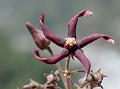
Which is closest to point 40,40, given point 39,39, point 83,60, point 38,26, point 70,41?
point 39,39

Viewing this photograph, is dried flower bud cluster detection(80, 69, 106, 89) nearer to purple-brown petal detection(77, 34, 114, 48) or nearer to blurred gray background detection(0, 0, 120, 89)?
purple-brown petal detection(77, 34, 114, 48)

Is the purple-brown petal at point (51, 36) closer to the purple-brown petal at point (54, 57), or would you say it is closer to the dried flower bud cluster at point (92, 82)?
the purple-brown petal at point (54, 57)

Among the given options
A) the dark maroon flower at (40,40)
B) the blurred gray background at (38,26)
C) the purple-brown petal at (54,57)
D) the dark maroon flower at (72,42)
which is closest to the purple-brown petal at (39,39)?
the dark maroon flower at (40,40)

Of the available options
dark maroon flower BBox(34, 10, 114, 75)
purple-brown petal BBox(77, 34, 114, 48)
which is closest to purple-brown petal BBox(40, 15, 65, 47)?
dark maroon flower BBox(34, 10, 114, 75)

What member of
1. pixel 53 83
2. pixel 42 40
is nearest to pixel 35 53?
pixel 53 83

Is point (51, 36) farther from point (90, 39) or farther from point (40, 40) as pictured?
point (40, 40)

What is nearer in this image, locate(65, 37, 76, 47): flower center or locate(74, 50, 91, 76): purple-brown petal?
locate(74, 50, 91, 76): purple-brown petal
